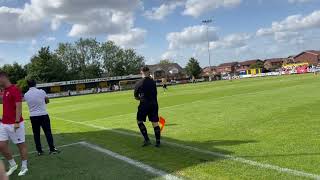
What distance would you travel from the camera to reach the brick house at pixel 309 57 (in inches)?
6117

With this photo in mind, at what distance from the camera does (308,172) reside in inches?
263

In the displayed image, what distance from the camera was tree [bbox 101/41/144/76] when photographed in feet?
438

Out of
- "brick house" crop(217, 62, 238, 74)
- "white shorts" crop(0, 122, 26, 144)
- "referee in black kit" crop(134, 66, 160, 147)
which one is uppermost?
"brick house" crop(217, 62, 238, 74)

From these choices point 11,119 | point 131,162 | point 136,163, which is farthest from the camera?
point 131,162

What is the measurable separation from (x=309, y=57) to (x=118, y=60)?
7512cm

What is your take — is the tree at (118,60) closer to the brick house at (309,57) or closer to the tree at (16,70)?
the tree at (16,70)

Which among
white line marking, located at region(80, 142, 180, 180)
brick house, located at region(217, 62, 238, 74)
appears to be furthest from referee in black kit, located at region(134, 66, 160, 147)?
brick house, located at region(217, 62, 238, 74)

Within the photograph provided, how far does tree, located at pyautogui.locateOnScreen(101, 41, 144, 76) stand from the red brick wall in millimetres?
65963

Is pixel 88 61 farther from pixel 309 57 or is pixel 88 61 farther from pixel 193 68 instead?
pixel 309 57

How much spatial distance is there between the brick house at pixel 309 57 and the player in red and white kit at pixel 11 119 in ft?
507

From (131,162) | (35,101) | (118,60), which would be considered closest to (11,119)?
(35,101)

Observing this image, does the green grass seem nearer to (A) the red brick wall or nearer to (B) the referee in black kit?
(B) the referee in black kit

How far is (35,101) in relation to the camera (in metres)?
10.1

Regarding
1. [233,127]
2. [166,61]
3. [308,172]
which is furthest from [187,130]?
[166,61]
